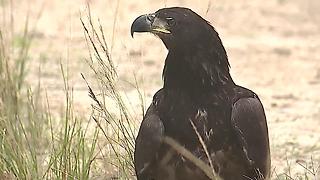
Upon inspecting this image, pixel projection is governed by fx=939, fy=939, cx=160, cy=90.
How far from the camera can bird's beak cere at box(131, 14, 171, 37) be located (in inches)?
186

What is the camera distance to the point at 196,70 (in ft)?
15.5

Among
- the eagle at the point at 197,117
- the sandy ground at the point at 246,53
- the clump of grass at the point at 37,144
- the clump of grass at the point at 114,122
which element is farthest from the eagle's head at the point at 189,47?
the sandy ground at the point at 246,53

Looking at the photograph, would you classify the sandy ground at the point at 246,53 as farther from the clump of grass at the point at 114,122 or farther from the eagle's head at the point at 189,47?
the eagle's head at the point at 189,47

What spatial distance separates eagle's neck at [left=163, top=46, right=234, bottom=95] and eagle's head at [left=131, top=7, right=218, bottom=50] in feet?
0.18

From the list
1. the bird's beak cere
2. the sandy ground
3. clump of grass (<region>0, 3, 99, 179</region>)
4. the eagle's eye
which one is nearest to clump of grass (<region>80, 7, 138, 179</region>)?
clump of grass (<region>0, 3, 99, 179</region>)

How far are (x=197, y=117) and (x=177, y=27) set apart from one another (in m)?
0.46

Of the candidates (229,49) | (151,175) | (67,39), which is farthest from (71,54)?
(151,175)

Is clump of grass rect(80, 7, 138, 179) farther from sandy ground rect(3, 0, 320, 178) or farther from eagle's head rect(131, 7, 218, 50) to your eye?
sandy ground rect(3, 0, 320, 178)

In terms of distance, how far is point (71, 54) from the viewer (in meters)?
9.87

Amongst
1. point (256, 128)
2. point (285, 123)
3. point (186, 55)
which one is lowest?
point (285, 123)

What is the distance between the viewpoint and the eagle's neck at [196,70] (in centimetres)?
471

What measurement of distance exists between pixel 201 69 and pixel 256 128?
0.40m

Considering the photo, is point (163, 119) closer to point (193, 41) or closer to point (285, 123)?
point (193, 41)

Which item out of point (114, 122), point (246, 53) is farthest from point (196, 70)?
point (246, 53)
